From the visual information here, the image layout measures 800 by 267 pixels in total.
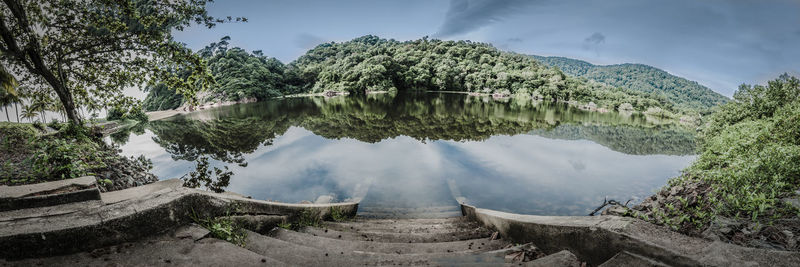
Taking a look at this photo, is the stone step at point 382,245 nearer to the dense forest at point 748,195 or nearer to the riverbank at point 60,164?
the dense forest at point 748,195

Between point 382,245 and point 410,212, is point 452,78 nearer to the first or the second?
point 410,212

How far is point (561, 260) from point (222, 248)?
349 cm

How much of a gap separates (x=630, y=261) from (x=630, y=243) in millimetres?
226

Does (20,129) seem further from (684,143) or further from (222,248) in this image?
(684,143)

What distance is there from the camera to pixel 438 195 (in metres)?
9.48

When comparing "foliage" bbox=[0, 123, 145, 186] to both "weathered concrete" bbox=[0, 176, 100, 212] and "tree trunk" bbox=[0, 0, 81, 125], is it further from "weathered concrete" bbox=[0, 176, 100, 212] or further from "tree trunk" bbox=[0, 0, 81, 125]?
"weathered concrete" bbox=[0, 176, 100, 212]

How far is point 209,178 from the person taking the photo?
33.2ft

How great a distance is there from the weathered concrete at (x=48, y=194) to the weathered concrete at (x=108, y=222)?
35cm

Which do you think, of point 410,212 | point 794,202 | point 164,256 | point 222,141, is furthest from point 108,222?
point 222,141

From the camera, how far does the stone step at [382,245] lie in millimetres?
4109

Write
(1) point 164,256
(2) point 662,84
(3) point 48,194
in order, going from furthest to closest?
(2) point 662,84
(3) point 48,194
(1) point 164,256

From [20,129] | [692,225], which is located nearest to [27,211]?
[692,225]

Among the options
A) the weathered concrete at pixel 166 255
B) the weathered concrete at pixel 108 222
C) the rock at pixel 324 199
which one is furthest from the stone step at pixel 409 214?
the weathered concrete at pixel 166 255

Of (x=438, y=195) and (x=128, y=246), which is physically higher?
(x=128, y=246)
